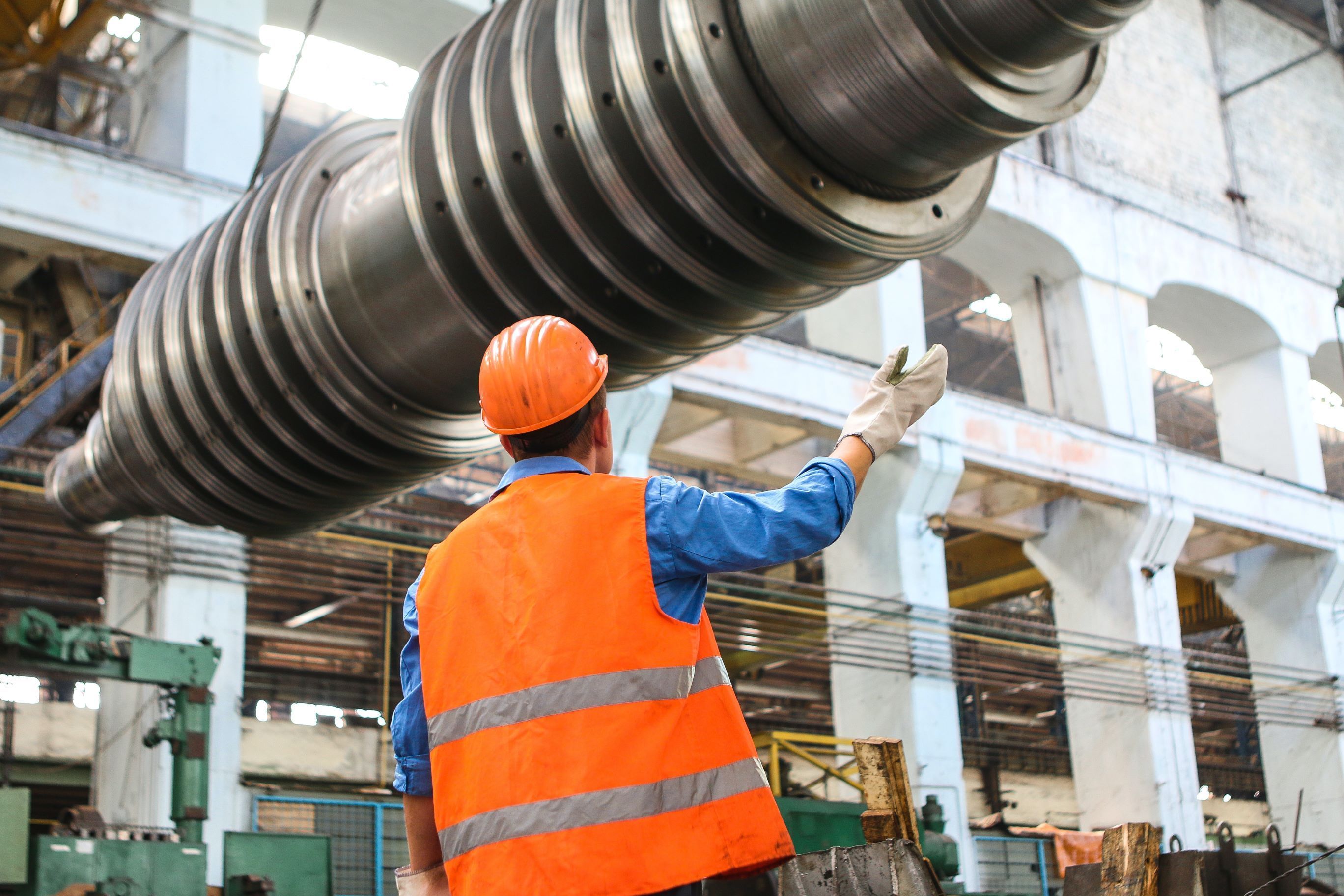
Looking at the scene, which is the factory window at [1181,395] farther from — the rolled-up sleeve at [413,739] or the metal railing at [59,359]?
the rolled-up sleeve at [413,739]

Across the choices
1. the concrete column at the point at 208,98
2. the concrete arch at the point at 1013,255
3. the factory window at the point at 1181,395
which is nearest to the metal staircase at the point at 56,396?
the concrete column at the point at 208,98

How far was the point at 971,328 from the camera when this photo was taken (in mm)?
22672

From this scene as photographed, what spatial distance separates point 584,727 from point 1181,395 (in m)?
24.6

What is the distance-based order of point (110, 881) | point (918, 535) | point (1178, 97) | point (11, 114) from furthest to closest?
point (1178, 97), point (11, 114), point (918, 535), point (110, 881)

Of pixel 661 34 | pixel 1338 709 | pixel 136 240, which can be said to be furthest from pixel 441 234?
pixel 1338 709

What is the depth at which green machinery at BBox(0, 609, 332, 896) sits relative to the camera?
23.5 feet

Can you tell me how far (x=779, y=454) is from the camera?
1476 cm

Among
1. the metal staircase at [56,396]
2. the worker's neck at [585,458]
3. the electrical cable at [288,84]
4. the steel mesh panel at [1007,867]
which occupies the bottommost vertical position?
the steel mesh panel at [1007,867]

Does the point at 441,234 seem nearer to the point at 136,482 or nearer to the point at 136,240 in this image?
the point at 136,482

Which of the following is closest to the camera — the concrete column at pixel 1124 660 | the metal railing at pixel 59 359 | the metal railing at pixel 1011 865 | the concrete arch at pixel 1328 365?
the metal railing at pixel 59 359

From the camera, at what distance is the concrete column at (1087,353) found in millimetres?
16109

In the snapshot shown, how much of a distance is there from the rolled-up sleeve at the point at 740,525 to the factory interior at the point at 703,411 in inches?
32.4

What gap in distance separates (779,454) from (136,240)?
724cm

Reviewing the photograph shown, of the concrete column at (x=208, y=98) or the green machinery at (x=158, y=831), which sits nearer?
the green machinery at (x=158, y=831)
